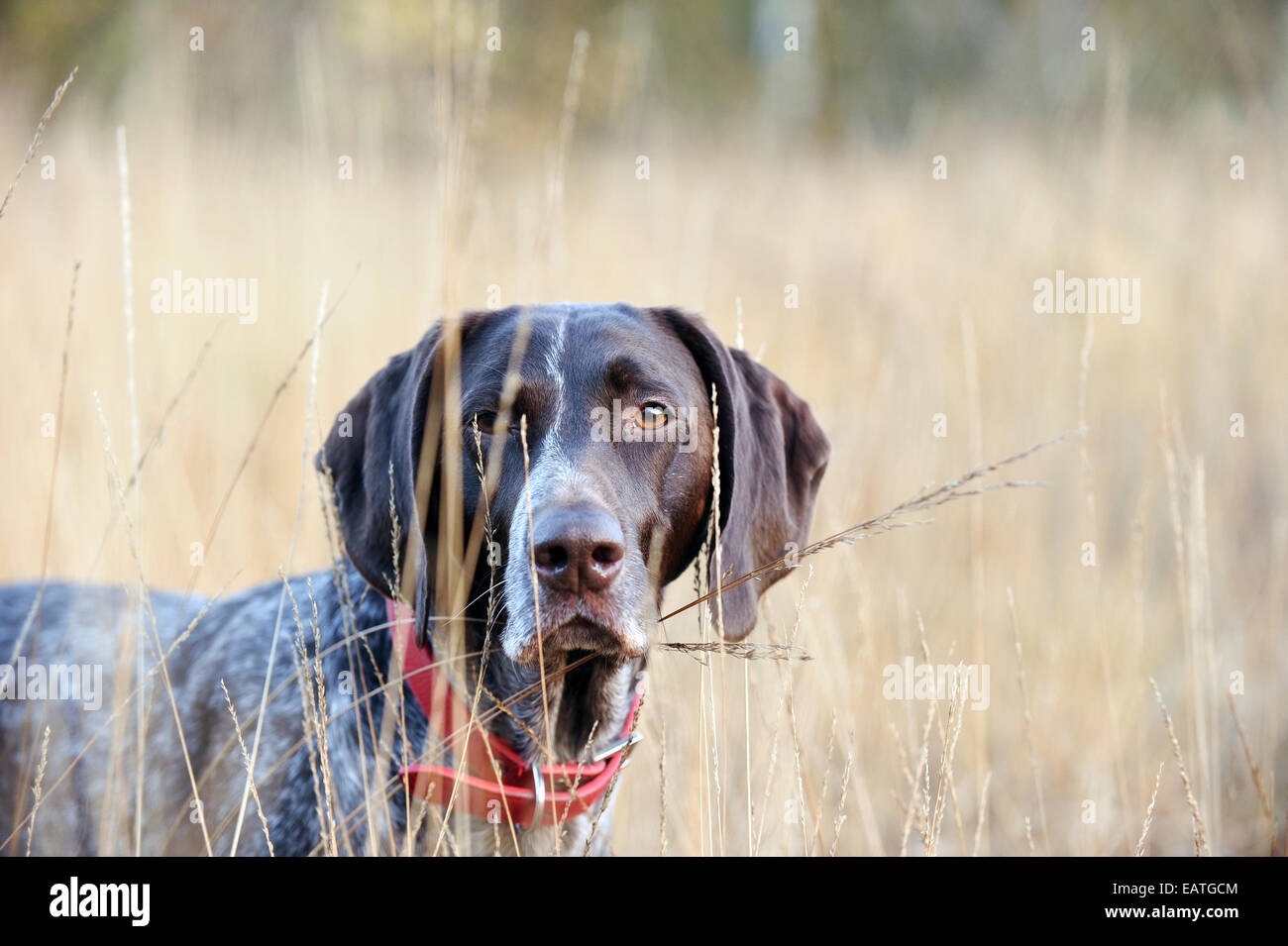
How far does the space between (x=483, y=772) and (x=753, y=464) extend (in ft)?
2.98

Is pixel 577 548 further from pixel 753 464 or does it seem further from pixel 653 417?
pixel 753 464

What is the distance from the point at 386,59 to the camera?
992 cm

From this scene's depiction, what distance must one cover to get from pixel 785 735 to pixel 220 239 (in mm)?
4690

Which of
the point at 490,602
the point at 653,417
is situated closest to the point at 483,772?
the point at 490,602

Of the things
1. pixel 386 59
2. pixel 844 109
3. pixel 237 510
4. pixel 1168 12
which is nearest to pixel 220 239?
pixel 237 510

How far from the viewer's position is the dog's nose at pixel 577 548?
6.61 feet

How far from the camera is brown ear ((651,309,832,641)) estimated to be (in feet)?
7.99

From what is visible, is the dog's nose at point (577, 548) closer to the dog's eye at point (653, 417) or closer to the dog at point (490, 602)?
the dog at point (490, 602)

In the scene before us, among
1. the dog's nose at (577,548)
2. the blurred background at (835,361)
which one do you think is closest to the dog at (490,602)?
the dog's nose at (577,548)

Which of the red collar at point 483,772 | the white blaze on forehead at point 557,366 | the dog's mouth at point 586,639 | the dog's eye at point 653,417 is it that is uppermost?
the white blaze on forehead at point 557,366

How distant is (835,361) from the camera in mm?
6293

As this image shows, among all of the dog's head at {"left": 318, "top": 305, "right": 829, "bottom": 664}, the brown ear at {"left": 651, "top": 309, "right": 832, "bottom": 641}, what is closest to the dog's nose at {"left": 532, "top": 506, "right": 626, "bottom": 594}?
the dog's head at {"left": 318, "top": 305, "right": 829, "bottom": 664}

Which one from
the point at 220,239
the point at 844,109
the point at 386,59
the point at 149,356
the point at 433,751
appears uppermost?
the point at 844,109
